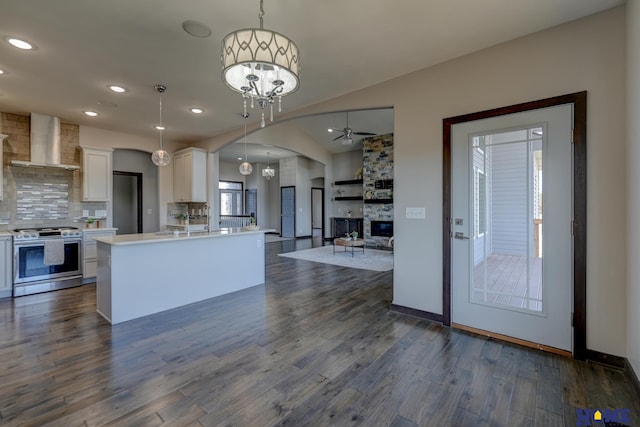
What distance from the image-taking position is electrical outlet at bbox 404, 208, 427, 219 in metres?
3.39

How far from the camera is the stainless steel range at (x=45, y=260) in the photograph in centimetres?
430

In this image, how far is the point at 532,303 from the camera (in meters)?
2.72

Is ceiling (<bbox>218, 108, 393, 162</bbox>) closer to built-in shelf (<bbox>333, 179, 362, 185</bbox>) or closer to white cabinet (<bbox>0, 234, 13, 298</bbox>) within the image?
built-in shelf (<bbox>333, 179, 362, 185</bbox>)

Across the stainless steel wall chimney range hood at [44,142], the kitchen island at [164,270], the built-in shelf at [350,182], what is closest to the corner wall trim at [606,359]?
the kitchen island at [164,270]

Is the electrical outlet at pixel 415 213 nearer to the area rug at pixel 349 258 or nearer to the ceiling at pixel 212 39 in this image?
the ceiling at pixel 212 39

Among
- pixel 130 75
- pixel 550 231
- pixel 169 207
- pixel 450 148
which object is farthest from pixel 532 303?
pixel 169 207

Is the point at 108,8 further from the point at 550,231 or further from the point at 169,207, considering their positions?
the point at 169,207

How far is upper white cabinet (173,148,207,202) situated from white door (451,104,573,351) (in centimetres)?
544

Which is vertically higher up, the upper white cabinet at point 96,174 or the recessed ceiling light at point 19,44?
the recessed ceiling light at point 19,44

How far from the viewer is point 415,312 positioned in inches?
136

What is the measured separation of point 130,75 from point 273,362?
12.0 feet

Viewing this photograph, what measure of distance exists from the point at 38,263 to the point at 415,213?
18.5 ft

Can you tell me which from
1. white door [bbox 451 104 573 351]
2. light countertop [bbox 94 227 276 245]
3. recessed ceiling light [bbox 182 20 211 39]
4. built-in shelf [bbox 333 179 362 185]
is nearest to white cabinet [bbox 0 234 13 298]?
light countertop [bbox 94 227 276 245]

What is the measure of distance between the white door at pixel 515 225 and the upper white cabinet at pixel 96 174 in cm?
620
